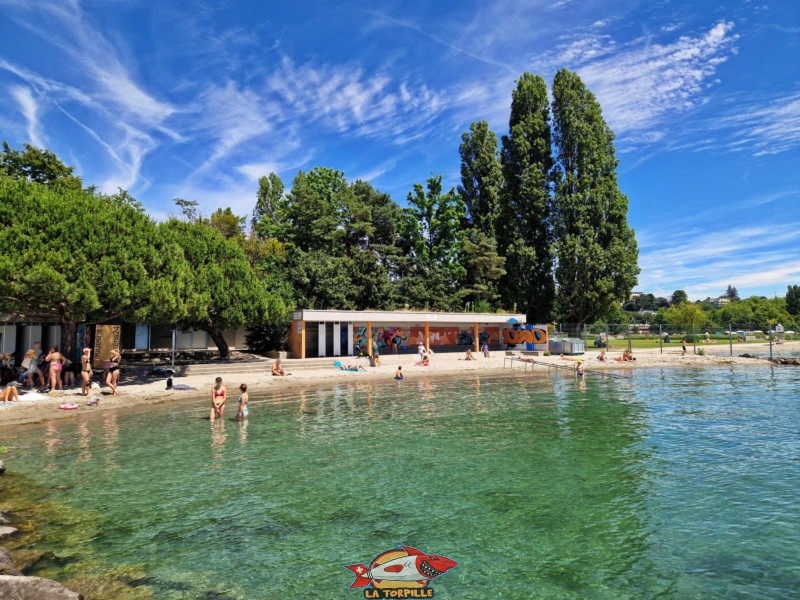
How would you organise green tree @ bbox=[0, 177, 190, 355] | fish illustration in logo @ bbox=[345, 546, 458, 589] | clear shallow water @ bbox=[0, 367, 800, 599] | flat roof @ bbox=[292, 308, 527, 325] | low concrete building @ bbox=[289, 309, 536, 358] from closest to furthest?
fish illustration in logo @ bbox=[345, 546, 458, 589]
clear shallow water @ bbox=[0, 367, 800, 599]
green tree @ bbox=[0, 177, 190, 355]
flat roof @ bbox=[292, 308, 527, 325]
low concrete building @ bbox=[289, 309, 536, 358]

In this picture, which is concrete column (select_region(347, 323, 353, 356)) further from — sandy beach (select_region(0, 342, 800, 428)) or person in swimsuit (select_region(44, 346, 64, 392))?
person in swimsuit (select_region(44, 346, 64, 392))

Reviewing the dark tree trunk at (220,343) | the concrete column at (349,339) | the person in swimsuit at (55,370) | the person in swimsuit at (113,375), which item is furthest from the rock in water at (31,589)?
the concrete column at (349,339)

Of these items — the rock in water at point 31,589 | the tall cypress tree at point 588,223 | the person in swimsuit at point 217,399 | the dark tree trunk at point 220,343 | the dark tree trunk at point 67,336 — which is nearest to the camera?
the rock in water at point 31,589

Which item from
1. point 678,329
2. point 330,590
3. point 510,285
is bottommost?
point 330,590

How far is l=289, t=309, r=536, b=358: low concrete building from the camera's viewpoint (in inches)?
1401

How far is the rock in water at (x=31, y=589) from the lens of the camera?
5273 millimetres

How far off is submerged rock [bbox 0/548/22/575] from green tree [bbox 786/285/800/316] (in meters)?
118

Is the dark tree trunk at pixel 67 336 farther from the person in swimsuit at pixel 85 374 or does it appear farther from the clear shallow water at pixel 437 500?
the clear shallow water at pixel 437 500

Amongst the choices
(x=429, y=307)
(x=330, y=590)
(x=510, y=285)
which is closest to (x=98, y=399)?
(x=330, y=590)

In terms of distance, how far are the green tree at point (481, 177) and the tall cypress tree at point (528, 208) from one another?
1186 millimetres

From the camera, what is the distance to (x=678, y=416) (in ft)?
59.3

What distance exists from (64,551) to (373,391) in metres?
18.0

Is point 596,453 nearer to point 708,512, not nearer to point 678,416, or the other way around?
point 708,512

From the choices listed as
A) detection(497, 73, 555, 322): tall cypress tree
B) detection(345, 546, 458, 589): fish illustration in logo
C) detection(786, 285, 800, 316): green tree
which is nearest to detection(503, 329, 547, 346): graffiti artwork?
detection(497, 73, 555, 322): tall cypress tree
